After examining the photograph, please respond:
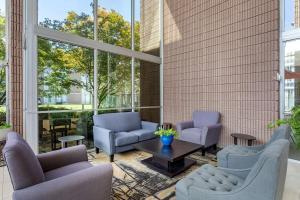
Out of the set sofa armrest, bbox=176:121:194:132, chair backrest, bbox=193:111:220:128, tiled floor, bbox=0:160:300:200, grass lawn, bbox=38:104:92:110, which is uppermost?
grass lawn, bbox=38:104:92:110

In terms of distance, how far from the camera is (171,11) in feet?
18.1

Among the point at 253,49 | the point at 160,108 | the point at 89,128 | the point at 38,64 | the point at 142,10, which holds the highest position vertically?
the point at 142,10

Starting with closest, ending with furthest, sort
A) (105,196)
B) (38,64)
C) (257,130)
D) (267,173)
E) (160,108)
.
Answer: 1. (267,173)
2. (105,196)
3. (38,64)
4. (257,130)
5. (160,108)

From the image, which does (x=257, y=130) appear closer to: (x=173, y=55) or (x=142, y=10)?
(x=173, y=55)

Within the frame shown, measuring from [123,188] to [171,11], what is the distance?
519 centimetres

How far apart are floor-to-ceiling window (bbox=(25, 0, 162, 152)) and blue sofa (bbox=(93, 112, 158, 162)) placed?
384 mm

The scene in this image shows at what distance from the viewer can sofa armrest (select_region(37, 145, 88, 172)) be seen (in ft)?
6.68

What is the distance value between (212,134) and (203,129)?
29 centimetres

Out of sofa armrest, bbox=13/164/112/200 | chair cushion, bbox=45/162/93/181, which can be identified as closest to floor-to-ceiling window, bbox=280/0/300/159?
sofa armrest, bbox=13/164/112/200

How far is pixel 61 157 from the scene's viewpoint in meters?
2.15

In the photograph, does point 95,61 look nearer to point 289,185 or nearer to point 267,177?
point 267,177

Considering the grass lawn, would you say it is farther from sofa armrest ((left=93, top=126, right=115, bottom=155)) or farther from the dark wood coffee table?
the dark wood coffee table

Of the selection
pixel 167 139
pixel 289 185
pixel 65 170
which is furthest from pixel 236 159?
pixel 65 170

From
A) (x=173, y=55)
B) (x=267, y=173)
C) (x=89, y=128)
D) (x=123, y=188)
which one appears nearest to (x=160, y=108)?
(x=173, y=55)
